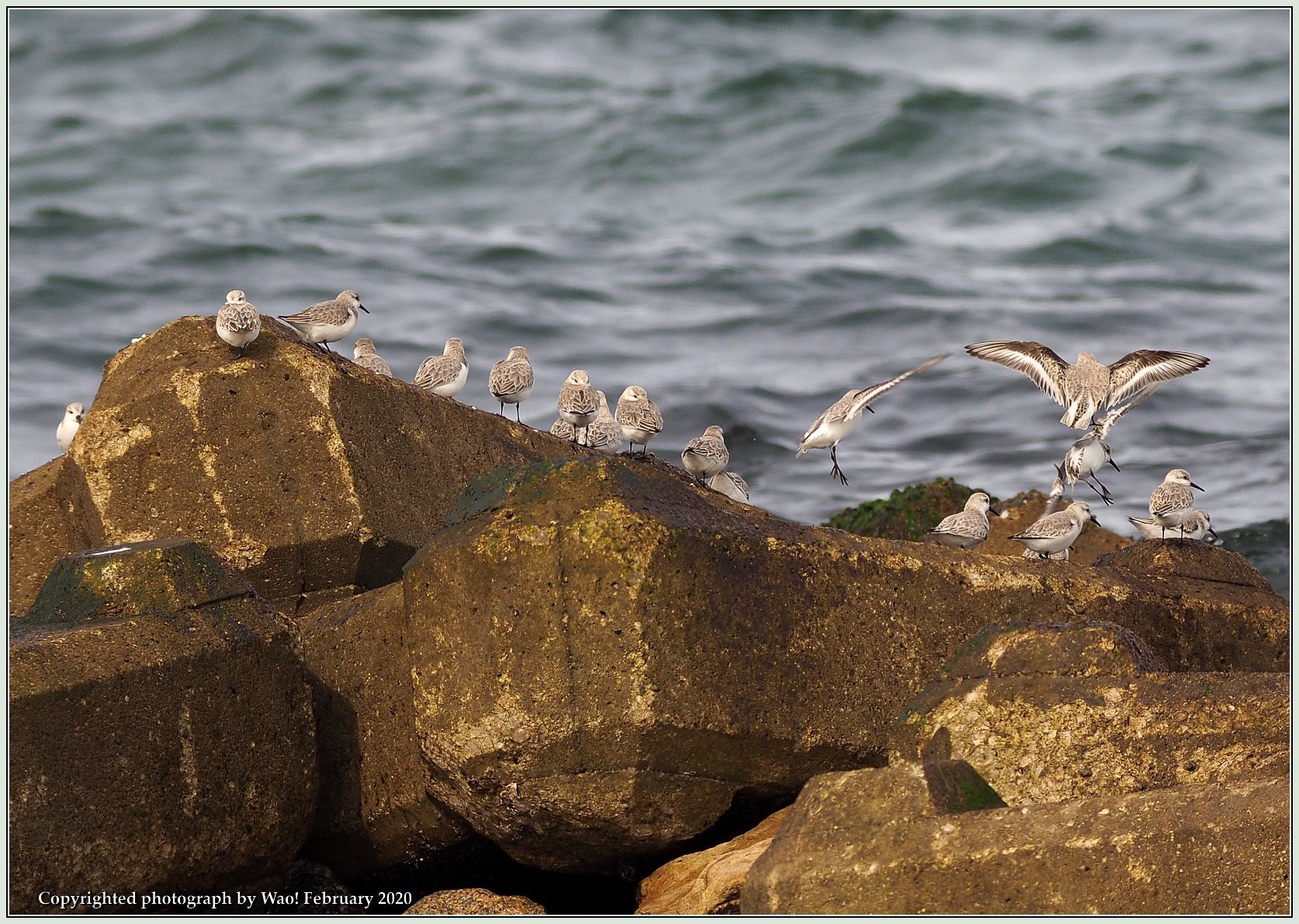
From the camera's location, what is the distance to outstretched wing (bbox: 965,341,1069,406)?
11.2m

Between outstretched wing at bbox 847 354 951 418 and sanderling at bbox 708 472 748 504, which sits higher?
outstretched wing at bbox 847 354 951 418

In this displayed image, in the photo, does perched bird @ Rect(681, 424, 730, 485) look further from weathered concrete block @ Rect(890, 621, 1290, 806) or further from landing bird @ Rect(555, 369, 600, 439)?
weathered concrete block @ Rect(890, 621, 1290, 806)

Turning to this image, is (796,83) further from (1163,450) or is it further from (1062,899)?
(1062,899)

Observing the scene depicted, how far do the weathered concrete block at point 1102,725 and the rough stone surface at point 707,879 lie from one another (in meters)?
0.90

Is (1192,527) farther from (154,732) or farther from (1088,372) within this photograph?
(154,732)

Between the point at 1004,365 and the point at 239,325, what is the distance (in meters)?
5.33

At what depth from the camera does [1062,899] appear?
570cm

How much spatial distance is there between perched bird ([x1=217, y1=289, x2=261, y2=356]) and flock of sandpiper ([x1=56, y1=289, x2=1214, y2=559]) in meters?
1.41

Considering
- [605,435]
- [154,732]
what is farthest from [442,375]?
[154,732]

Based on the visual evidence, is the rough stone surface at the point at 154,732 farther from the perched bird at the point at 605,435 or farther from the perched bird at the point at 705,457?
the perched bird at the point at 705,457

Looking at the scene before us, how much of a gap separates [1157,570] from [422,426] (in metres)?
3.92

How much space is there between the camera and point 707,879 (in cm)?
698

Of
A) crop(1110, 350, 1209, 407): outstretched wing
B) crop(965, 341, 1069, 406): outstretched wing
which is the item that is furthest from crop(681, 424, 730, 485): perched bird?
crop(1110, 350, 1209, 407): outstretched wing

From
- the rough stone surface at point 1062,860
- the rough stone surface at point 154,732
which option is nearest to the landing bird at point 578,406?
the rough stone surface at point 154,732
